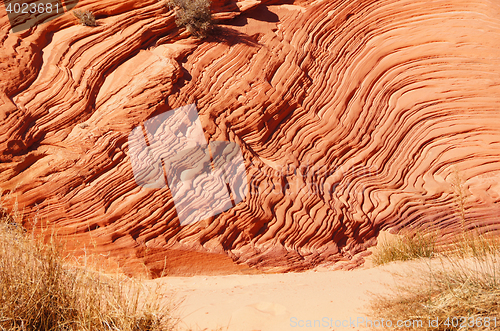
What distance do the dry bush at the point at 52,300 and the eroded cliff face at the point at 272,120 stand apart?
205 cm

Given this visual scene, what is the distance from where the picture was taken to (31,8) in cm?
762

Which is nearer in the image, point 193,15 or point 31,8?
point 31,8

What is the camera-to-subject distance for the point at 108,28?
7.89m

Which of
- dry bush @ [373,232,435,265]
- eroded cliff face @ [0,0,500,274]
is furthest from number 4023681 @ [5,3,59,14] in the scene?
dry bush @ [373,232,435,265]

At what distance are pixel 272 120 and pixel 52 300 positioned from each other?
594cm

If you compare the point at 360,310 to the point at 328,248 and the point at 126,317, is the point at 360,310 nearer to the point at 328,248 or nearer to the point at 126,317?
the point at 126,317

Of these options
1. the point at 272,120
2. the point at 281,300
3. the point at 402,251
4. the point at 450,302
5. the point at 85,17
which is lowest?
the point at 402,251

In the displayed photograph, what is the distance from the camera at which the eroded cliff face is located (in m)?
6.25

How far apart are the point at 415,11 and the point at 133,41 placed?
7.56 m

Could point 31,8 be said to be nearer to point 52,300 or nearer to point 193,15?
point 193,15

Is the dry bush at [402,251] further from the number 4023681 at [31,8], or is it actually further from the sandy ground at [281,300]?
the number 4023681 at [31,8]

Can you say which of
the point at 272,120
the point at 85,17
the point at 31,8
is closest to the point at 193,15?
the point at 85,17

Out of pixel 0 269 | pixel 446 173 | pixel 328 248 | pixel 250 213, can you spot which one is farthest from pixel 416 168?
pixel 0 269

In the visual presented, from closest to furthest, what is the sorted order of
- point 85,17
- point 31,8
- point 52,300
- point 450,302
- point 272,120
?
point 52,300, point 450,302, point 31,8, point 85,17, point 272,120
